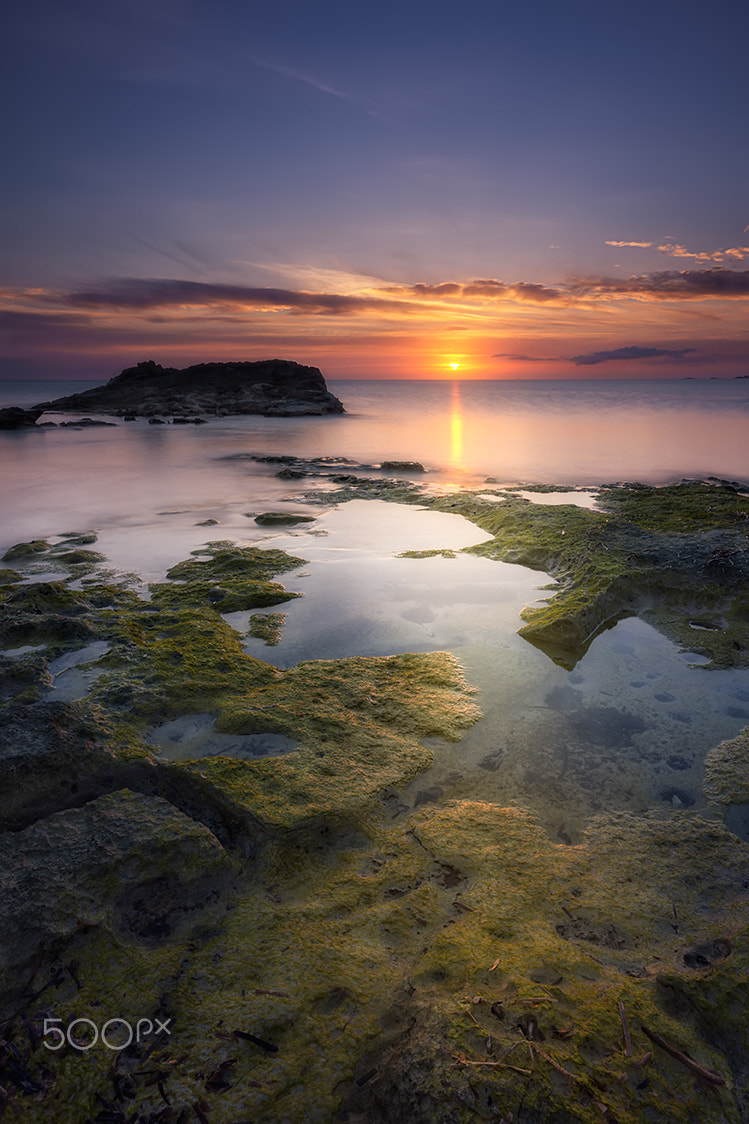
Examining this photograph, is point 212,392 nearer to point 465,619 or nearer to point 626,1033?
point 465,619

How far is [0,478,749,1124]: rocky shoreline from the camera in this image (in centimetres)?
177

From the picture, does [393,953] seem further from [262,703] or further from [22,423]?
[22,423]

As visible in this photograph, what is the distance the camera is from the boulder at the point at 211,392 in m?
49.7

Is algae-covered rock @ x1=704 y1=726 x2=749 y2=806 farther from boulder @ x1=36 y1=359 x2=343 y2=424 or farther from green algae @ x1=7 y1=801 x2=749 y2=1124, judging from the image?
boulder @ x1=36 y1=359 x2=343 y2=424

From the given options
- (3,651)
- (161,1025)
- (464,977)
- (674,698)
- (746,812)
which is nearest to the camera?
(161,1025)

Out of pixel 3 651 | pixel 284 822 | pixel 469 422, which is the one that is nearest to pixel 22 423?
pixel 469 422

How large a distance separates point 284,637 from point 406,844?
2.88 meters

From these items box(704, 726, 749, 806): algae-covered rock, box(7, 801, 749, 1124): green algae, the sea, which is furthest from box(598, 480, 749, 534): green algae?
box(7, 801, 749, 1124): green algae

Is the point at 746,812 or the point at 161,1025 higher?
the point at 161,1025

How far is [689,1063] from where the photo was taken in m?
A: 1.83

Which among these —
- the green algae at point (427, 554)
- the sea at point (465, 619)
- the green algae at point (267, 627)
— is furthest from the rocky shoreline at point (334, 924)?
the green algae at point (427, 554)

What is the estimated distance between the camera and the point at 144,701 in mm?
4055

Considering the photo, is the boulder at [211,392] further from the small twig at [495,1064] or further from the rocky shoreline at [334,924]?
the small twig at [495,1064]

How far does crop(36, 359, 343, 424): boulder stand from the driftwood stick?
159 ft
